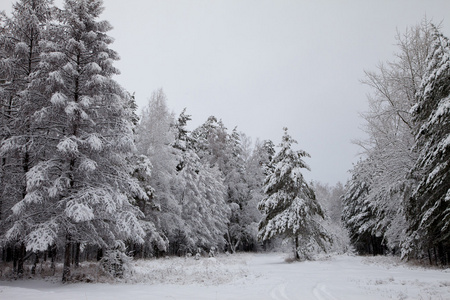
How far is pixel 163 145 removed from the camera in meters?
26.5

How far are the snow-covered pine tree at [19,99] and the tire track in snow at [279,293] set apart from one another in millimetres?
11133

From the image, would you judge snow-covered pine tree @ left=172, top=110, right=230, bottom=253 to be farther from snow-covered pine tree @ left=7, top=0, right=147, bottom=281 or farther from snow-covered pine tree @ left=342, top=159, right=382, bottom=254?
snow-covered pine tree @ left=342, top=159, right=382, bottom=254

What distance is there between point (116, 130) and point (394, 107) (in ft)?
53.2

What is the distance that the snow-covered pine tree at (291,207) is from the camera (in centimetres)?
2323

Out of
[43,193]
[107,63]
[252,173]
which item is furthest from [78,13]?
[252,173]

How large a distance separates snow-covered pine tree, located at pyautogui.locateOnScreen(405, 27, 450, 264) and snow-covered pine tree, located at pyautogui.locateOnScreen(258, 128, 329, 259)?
8.65 metres

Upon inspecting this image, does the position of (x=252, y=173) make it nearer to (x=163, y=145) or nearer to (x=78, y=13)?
(x=163, y=145)

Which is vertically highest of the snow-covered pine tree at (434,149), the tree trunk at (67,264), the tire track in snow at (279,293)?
the snow-covered pine tree at (434,149)

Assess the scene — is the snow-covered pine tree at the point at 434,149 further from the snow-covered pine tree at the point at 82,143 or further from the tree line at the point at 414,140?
the snow-covered pine tree at the point at 82,143

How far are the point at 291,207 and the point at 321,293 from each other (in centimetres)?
1471

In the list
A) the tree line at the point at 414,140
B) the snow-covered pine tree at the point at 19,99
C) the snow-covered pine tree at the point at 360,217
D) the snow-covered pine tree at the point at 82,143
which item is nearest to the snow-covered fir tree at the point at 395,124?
the tree line at the point at 414,140

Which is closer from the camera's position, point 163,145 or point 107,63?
point 107,63

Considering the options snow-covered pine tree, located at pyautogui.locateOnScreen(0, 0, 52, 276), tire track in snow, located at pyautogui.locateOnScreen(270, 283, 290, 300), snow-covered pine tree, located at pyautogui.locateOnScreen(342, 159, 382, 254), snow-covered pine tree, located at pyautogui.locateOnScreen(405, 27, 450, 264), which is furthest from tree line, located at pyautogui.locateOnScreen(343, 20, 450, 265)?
snow-covered pine tree, located at pyautogui.locateOnScreen(0, 0, 52, 276)

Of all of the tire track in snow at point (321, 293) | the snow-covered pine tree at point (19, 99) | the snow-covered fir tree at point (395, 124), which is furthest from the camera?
the snow-covered fir tree at point (395, 124)
